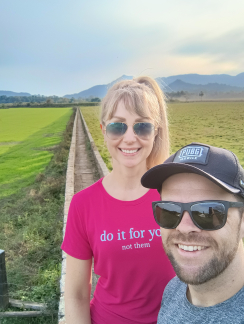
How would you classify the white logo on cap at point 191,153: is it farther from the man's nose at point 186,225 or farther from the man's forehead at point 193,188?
the man's nose at point 186,225

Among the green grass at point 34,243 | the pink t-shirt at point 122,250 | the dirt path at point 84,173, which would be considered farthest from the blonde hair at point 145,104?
the dirt path at point 84,173

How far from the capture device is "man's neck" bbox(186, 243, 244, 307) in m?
1.13

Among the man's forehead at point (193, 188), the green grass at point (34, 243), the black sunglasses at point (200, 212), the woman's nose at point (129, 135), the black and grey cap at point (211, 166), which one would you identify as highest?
the woman's nose at point (129, 135)

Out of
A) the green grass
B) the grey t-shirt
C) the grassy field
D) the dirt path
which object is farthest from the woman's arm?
the dirt path

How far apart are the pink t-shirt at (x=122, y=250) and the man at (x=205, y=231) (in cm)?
36

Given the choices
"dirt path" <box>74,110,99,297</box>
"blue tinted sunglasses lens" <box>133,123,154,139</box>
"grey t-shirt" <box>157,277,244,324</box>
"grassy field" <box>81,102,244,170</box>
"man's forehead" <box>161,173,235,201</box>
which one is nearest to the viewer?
"grey t-shirt" <box>157,277,244,324</box>

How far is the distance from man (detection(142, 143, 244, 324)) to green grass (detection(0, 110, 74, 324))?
8.60 feet

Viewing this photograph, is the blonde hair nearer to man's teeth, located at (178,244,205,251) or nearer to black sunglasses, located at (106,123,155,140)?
black sunglasses, located at (106,123,155,140)

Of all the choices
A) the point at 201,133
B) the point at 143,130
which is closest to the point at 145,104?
the point at 143,130

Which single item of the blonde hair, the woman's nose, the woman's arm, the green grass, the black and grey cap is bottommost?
the green grass

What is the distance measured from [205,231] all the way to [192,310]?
0.33 meters

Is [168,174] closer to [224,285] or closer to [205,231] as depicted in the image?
[205,231]

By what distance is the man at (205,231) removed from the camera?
3.73 feet

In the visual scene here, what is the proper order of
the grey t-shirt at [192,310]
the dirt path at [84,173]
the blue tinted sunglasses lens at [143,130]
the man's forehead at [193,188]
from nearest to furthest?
the grey t-shirt at [192,310], the man's forehead at [193,188], the blue tinted sunglasses lens at [143,130], the dirt path at [84,173]
